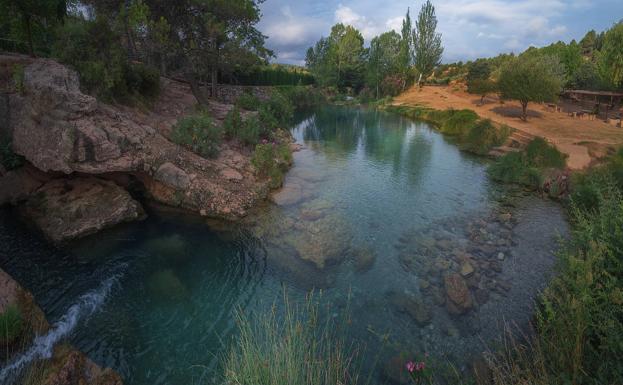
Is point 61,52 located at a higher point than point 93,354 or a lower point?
higher

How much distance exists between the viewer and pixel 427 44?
60.0m

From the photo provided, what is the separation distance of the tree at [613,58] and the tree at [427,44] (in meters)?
31.3

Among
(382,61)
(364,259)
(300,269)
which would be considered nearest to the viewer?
(300,269)

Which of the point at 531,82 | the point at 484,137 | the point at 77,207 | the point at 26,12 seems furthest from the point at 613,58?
the point at 26,12

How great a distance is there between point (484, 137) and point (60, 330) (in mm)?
23012

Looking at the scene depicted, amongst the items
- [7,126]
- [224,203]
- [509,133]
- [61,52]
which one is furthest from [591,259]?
[509,133]

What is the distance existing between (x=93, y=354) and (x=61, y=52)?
13.2 metres

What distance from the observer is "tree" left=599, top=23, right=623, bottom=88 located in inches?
1117

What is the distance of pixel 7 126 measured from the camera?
396 inches

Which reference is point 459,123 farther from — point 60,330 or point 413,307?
point 60,330

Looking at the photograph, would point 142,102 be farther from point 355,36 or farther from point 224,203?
point 355,36

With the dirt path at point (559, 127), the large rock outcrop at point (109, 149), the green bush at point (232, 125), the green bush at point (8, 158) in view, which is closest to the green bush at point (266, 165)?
the large rock outcrop at point (109, 149)

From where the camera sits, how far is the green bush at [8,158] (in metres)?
9.76

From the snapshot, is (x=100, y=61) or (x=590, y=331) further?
(x=100, y=61)
